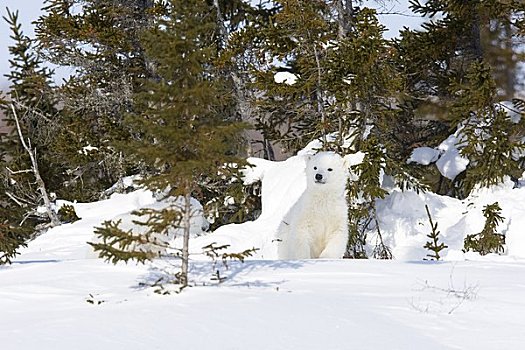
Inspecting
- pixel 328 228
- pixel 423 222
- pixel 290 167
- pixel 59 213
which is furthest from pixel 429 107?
pixel 59 213

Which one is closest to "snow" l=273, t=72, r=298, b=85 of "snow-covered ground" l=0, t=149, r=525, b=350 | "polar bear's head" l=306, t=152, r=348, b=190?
→ "polar bear's head" l=306, t=152, r=348, b=190

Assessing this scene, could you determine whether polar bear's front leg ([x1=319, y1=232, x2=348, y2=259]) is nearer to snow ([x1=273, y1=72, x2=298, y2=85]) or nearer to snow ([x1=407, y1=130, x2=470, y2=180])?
snow ([x1=273, y1=72, x2=298, y2=85])

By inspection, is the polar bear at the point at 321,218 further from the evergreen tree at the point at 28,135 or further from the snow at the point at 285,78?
the evergreen tree at the point at 28,135

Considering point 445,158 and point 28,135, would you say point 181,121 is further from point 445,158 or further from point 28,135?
point 28,135

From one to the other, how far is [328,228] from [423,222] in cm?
677

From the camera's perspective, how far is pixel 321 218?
801 centimetres

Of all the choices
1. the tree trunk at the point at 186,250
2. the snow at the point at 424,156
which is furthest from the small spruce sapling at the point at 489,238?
the tree trunk at the point at 186,250

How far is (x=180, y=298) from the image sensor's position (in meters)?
4.62

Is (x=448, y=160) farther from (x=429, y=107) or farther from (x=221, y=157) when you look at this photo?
(x=221, y=157)

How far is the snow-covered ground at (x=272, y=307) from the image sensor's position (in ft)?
11.9

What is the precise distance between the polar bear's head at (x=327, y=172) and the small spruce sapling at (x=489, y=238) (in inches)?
217

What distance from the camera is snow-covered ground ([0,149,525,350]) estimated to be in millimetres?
3641

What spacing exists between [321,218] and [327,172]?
24.4 inches

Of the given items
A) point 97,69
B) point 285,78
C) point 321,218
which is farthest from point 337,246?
point 97,69
